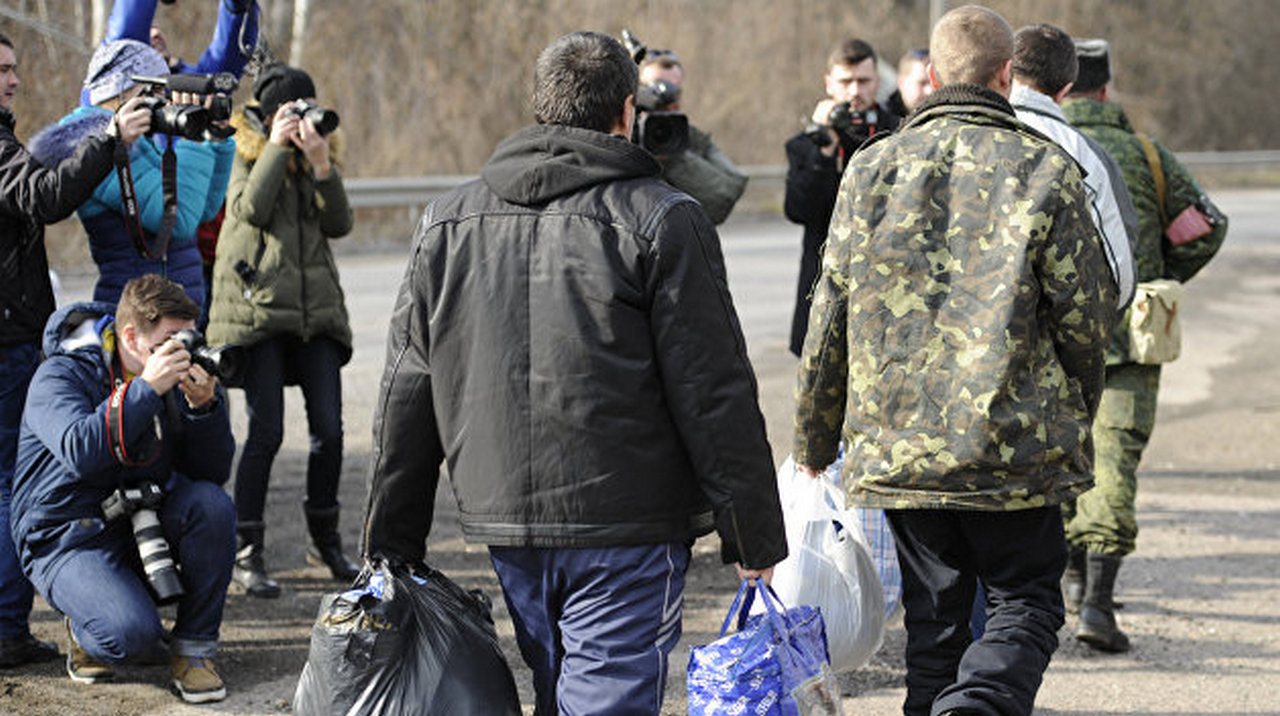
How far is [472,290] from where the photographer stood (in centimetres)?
356

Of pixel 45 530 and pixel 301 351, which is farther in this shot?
pixel 301 351

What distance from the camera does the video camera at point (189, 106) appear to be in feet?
17.5

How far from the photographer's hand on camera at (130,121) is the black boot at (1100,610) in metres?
3.49

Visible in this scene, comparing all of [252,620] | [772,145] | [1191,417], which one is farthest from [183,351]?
[772,145]

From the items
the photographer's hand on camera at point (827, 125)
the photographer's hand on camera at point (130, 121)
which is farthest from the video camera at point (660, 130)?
the photographer's hand on camera at point (130, 121)

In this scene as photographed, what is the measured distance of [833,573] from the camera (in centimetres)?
471

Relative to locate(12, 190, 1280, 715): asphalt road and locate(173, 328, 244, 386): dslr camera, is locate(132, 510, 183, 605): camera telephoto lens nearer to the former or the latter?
locate(12, 190, 1280, 715): asphalt road

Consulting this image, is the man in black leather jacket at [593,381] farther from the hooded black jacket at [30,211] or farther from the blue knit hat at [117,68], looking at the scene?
the blue knit hat at [117,68]

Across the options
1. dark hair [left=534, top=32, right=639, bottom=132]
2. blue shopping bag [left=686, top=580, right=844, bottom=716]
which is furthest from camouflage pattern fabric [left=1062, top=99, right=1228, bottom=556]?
dark hair [left=534, top=32, right=639, bottom=132]

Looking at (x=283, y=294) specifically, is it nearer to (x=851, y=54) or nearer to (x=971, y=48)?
(x=851, y=54)

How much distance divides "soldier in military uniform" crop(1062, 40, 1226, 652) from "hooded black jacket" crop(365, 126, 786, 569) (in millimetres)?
2428

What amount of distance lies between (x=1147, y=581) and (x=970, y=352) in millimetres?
2894

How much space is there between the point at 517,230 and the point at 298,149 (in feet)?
9.98

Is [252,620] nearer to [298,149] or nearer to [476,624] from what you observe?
[298,149]
